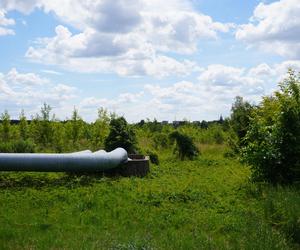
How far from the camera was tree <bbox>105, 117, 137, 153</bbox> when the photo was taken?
766 inches

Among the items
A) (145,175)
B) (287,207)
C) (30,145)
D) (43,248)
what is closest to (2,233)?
(43,248)

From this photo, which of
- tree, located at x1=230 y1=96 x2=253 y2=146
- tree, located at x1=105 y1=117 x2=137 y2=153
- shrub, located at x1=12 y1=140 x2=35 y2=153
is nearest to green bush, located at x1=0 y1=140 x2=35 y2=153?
shrub, located at x1=12 y1=140 x2=35 y2=153

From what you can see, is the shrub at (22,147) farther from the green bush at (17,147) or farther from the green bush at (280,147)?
the green bush at (280,147)

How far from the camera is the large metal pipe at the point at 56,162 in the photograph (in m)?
13.9

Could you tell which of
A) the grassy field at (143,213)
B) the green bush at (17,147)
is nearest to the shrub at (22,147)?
the green bush at (17,147)

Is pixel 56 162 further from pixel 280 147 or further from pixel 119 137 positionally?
pixel 280 147

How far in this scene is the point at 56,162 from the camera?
14.1m

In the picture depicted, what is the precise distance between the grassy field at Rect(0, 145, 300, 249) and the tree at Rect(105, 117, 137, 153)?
4308mm

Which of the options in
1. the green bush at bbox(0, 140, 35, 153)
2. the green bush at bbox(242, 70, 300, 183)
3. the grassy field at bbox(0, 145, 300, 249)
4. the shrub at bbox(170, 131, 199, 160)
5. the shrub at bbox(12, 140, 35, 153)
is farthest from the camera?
the shrub at bbox(170, 131, 199, 160)

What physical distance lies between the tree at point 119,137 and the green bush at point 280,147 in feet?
21.2

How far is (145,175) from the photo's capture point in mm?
15969

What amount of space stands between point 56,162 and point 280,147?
6609 mm

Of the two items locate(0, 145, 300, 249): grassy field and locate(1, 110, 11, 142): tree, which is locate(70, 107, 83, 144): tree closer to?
locate(1, 110, 11, 142): tree

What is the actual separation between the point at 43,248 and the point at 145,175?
854 centimetres
